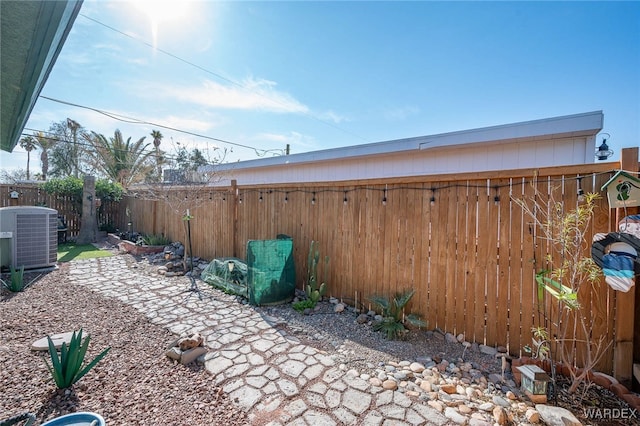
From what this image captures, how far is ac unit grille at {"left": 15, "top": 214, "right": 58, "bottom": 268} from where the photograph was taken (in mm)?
5205

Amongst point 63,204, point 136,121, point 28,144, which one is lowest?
point 63,204

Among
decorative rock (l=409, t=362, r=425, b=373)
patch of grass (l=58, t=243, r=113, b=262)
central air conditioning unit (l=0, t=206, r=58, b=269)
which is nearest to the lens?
decorative rock (l=409, t=362, r=425, b=373)

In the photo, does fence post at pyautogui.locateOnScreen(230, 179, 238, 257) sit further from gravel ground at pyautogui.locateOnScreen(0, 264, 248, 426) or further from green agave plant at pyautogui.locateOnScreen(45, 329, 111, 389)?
green agave plant at pyautogui.locateOnScreen(45, 329, 111, 389)

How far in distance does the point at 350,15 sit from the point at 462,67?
2648 mm

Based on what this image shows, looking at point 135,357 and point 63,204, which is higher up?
point 63,204

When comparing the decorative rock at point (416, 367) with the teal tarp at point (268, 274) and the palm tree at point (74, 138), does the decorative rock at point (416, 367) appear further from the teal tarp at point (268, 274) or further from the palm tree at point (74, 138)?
the palm tree at point (74, 138)

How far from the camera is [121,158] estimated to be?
15133 millimetres

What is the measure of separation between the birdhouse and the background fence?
0.72 ft

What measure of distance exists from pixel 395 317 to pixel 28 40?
3.76 meters

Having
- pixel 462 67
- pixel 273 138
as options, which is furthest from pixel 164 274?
pixel 273 138

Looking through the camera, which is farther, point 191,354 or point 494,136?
point 494,136

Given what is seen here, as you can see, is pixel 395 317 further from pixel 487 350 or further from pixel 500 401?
pixel 500 401

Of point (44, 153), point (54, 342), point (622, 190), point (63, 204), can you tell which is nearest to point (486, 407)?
point (622, 190)

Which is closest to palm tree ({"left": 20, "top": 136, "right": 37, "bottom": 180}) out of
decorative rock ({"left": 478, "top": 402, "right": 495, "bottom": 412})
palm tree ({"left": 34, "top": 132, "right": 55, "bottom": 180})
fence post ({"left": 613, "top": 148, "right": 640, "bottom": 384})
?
palm tree ({"left": 34, "top": 132, "right": 55, "bottom": 180})
